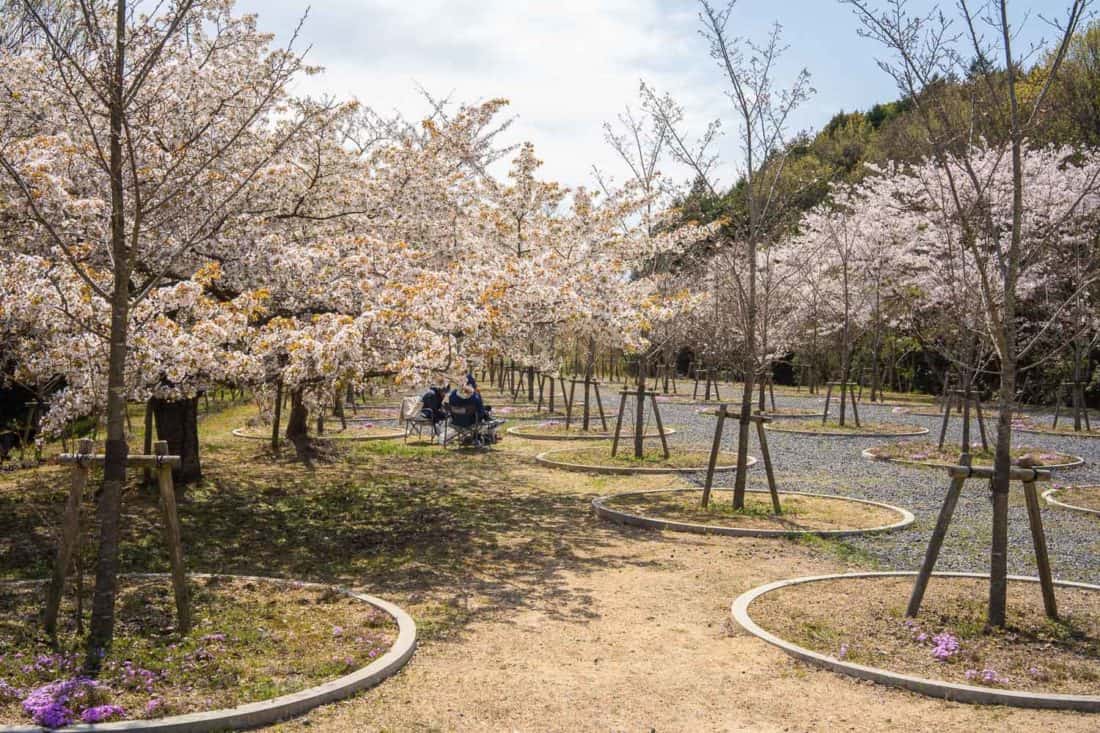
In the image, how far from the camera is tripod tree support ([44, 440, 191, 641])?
4719mm

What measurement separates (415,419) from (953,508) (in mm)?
12294

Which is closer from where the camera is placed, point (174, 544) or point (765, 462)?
point (174, 544)

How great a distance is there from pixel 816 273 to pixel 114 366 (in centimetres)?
2734

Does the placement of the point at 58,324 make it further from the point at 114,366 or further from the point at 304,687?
the point at 304,687

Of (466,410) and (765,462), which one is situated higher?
(466,410)

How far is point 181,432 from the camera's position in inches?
410

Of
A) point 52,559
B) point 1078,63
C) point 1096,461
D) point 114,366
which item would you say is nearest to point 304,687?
point 114,366

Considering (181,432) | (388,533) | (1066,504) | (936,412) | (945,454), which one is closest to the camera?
(388,533)

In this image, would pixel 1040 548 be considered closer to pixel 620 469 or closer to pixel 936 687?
pixel 936 687

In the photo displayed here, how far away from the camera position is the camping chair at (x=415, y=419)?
54.3ft

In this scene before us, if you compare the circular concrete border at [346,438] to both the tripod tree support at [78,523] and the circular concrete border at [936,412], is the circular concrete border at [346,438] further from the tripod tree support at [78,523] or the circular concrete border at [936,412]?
the circular concrete border at [936,412]

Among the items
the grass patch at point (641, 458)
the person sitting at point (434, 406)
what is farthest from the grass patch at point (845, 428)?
the person sitting at point (434, 406)

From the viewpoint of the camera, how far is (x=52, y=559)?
707cm

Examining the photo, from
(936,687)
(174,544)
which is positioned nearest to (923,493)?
(936,687)
